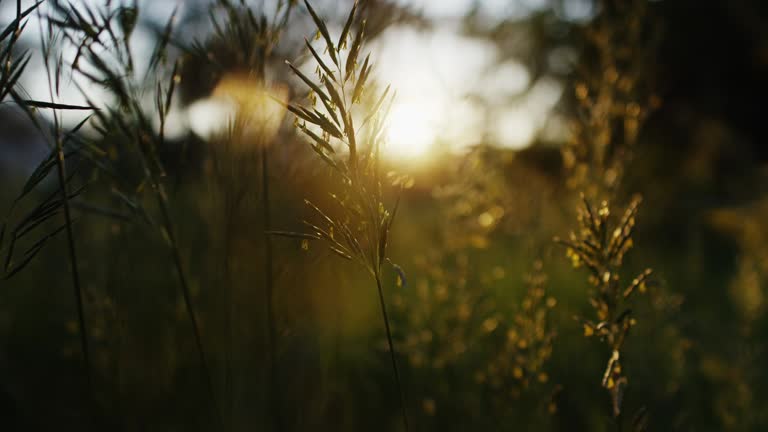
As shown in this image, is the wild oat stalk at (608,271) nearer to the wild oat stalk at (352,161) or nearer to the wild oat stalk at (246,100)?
the wild oat stalk at (352,161)

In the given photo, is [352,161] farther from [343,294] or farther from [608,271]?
[343,294]

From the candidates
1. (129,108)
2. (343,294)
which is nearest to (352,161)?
(129,108)

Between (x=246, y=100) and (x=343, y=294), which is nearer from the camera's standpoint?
(x=246, y=100)

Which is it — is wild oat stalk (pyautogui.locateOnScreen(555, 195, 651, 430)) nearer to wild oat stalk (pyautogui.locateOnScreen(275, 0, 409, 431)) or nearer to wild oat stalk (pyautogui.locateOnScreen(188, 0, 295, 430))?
wild oat stalk (pyautogui.locateOnScreen(275, 0, 409, 431))

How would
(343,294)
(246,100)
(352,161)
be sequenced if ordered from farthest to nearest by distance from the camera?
(343,294)
(246,100)
(352,161)

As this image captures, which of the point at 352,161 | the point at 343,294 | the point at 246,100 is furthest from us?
the point at 343,294

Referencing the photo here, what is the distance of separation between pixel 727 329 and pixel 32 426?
3.27 m

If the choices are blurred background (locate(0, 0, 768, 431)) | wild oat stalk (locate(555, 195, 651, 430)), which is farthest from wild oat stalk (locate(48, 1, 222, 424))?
wild oat stalk (locate(555, 195, 651, 430))

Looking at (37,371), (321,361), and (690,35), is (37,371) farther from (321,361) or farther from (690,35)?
(690,35)

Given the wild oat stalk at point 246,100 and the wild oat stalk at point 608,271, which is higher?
the wild oat stalk at point 246,100

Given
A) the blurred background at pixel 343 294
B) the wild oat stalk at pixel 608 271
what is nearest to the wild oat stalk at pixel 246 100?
the blurred background at pixel 343 294

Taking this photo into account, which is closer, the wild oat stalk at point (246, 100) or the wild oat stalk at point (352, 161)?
the wild oat stalk at point (352, 161)

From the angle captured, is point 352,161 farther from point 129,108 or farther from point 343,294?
point 343,294

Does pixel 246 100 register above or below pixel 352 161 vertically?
above
